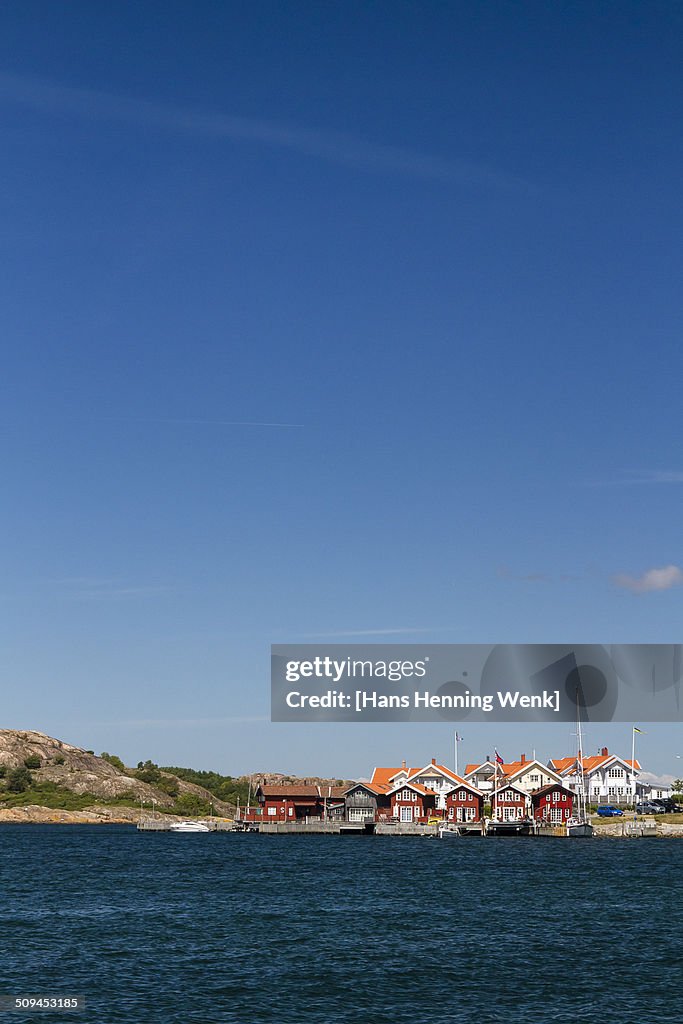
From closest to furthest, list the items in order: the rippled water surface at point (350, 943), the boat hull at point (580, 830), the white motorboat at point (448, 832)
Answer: the rippled water surface at point (350, 943) → the boat hull at point (580, 830) → the white motorboat at point (448, 832)

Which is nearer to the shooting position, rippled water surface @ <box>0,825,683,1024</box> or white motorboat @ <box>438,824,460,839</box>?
rippled water surface @ <box>0,825,683,1024</box>

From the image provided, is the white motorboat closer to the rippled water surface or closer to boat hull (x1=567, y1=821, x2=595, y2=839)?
boat hull (x1=567, y1=821, x2=595, y2=839)

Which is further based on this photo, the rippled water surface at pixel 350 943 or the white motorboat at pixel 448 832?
the white motorboat at pixel 448 832

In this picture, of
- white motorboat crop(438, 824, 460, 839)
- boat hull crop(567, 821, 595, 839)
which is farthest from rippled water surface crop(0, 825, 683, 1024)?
white motorboat crop(438, 824, 460, 839)

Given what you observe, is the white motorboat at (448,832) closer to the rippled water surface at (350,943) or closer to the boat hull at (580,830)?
the boat hull at (580,830)

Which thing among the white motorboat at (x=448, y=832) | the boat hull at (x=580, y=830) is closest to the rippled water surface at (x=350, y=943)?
the boat hull at (x=580, y=830)

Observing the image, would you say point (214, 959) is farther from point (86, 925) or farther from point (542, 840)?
point (542, 840)

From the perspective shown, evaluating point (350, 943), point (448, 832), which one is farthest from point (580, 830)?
point (350, 943)

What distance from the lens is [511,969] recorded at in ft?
170

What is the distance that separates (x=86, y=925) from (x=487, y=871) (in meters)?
57.7

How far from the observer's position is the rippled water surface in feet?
145

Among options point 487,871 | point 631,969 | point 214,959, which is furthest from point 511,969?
point 487,871

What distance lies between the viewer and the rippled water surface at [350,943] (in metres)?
44.2

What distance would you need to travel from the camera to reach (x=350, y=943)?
5981 centimetres
